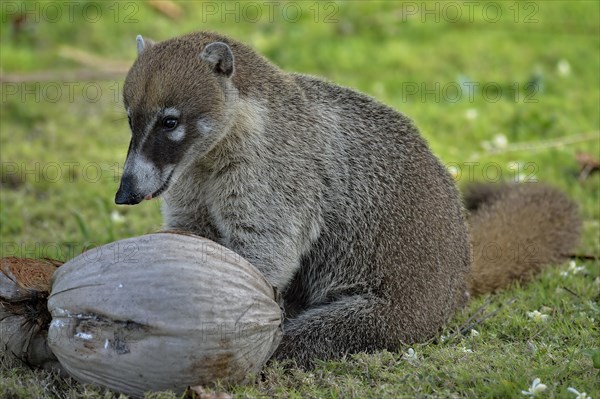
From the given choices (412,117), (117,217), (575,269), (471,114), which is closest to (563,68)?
(471,114)

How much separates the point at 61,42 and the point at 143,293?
21.9ft

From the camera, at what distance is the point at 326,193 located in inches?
196

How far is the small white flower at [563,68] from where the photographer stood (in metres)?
9.12

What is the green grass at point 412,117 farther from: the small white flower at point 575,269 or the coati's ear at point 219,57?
the coati's ear at point 219,57

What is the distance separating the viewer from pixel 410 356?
4.41 metres

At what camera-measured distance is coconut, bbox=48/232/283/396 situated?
147 inches

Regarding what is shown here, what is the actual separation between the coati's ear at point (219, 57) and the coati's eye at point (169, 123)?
1.29ft

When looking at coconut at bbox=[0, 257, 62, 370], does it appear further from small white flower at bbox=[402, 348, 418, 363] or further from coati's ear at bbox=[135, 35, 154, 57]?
small white flower at bbox=[402, 348, 418, 363]

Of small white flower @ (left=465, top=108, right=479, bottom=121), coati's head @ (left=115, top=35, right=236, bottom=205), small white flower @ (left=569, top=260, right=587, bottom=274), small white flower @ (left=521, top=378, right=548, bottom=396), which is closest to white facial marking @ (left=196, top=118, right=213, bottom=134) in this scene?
coati's head @ (left=115, top=35, right=236, bottom=205)

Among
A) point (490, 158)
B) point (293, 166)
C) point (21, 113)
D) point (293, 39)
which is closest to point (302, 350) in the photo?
point (293, 166)

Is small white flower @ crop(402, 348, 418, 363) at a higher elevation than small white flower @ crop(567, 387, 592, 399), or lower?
lower

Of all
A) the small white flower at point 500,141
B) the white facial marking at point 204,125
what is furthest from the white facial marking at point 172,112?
the small white flower at point 500,141

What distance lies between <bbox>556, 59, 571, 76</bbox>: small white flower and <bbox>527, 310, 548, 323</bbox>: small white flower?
15.7 feet

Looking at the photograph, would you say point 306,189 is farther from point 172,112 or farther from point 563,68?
point 563,68
